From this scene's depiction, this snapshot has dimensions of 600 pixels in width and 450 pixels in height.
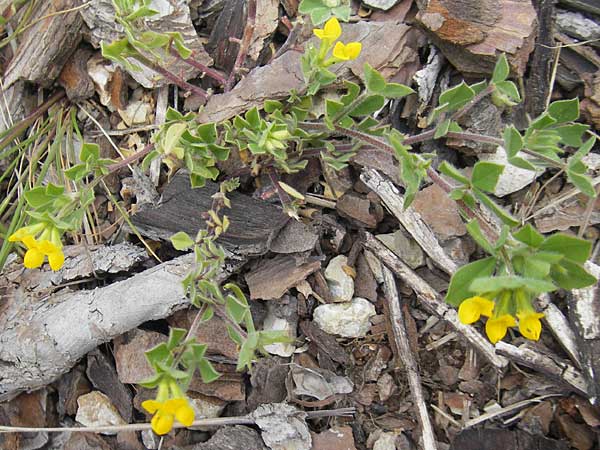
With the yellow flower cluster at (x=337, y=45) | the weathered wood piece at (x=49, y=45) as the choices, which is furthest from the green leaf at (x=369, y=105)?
the weathered wood piece at (x=49, y=45)

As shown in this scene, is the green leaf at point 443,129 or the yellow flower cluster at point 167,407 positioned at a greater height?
the green leaf at point 443,129

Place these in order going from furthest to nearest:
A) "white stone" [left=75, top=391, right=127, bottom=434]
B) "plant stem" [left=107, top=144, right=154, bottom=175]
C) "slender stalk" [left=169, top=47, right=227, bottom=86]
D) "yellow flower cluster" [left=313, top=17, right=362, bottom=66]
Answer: "white stone" [left=75, top=391, right=127, bottom=434]
"slender stalk" [left=169, top=47, right=227, bottom=86]
"plant stem" [left=107, top=144, right=154, bottom=175]
"yellow flower cluster" [left=313, top=17, right=362, bottom=66]

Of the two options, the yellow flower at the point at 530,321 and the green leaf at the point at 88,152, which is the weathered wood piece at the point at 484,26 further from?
the green leaf at the point at 88,152

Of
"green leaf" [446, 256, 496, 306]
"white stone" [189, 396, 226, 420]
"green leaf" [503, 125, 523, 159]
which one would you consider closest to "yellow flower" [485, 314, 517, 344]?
"green leaf" [446, 256, 496, 306]

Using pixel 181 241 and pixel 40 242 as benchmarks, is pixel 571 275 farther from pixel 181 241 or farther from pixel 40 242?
pixel 40 242

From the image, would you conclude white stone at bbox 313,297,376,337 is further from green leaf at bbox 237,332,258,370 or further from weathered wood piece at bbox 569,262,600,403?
weathered wood piece at bbox 569,262,600,403

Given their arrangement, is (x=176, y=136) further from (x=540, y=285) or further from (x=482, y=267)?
(x=540, y=285)

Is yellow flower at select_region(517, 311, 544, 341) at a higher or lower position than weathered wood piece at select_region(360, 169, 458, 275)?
higher
